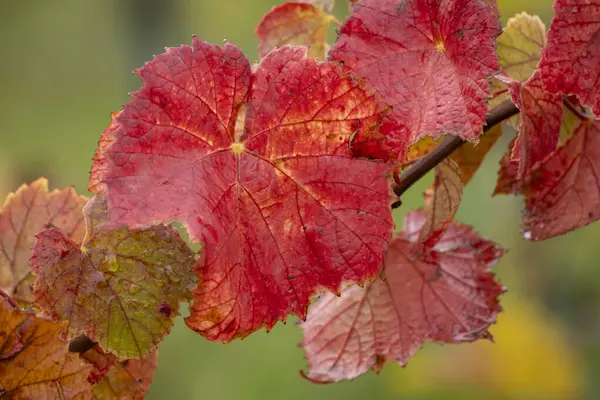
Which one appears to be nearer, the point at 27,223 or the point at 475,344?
the point at 27,223

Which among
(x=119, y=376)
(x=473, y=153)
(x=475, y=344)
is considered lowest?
(x=119, y=376)

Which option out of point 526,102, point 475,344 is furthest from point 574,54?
point 475,344

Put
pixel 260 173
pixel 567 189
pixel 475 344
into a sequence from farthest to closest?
pixel 475 344
pixel 567 189
pixel 260 173

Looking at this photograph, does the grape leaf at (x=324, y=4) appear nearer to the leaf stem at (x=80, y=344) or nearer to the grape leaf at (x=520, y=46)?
the grape leaf at (x=520, y=46)

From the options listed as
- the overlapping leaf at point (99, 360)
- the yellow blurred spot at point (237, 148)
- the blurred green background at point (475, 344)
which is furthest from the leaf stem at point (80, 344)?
the blurred green background at point (475, 344)

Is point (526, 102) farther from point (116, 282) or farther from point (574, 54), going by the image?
point (116, 282)

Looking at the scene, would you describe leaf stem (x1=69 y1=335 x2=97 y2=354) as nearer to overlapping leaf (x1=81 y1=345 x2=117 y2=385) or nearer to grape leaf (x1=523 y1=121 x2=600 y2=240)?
overlapping leaf (x1=81 y1=345 x2=117 y2=385)

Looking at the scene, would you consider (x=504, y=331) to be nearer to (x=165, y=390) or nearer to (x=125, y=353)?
(x=165, y=390)
